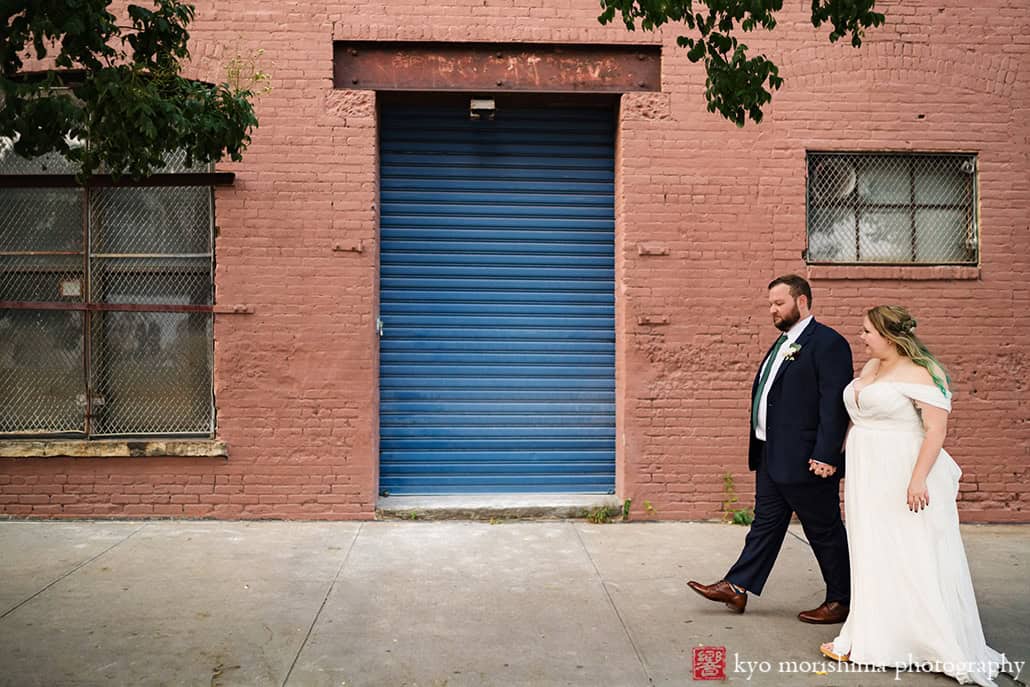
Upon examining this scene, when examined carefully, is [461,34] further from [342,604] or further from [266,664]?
[266,664]

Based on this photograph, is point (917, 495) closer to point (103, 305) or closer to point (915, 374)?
point (915, 374)

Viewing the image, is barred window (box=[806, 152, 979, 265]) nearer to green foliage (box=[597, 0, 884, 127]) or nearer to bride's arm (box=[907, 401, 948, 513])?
green foliage (box=[597, 0, 884, 127])

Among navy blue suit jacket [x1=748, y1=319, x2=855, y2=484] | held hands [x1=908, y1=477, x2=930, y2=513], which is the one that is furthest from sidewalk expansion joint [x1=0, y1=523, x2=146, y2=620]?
held hands [x1=908, y1=477, x2=930, y2=513]

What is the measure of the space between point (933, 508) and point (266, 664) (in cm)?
344

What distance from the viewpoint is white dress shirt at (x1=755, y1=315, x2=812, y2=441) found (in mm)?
4773

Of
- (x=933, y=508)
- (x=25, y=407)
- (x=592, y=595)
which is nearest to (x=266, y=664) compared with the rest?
(x=592, y=595)

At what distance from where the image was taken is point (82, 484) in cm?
720

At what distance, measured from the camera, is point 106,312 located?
24.1ft

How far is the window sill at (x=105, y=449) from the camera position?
712cm

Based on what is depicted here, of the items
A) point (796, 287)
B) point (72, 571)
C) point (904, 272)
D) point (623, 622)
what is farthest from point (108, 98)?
point (904, 272)

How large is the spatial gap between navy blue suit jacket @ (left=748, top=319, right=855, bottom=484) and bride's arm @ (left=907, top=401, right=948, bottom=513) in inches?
20.0

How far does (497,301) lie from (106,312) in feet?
11.7

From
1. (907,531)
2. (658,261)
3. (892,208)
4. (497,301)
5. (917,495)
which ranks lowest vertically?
(907,531)

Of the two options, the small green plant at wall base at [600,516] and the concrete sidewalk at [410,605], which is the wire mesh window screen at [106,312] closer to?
the concrete sidewalk at [410,605]
